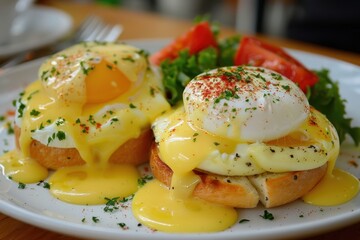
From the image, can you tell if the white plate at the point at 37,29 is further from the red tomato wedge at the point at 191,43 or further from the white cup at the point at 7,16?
the red tomato wedge at the point at 191,43

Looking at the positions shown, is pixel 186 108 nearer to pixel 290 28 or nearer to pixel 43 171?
pixel 43 171

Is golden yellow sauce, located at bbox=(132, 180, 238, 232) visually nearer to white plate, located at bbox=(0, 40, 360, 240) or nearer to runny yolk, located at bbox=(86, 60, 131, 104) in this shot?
white plate, located at bbox=(0, 40, 360, 240)

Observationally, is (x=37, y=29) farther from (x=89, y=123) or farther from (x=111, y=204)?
(x=111, y=204)

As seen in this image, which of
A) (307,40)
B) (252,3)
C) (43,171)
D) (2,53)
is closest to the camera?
(43,171)

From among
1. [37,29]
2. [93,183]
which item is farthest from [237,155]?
[37,29]

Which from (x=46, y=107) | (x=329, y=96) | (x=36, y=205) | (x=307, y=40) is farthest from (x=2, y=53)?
(x=307, y=40)

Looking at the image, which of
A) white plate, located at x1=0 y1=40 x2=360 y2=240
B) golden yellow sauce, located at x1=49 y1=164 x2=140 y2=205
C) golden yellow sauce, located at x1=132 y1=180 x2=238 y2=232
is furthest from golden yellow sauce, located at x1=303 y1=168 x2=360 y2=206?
golden yellow sauce, located at x1=49 y1=164 x2=140 y2=205
